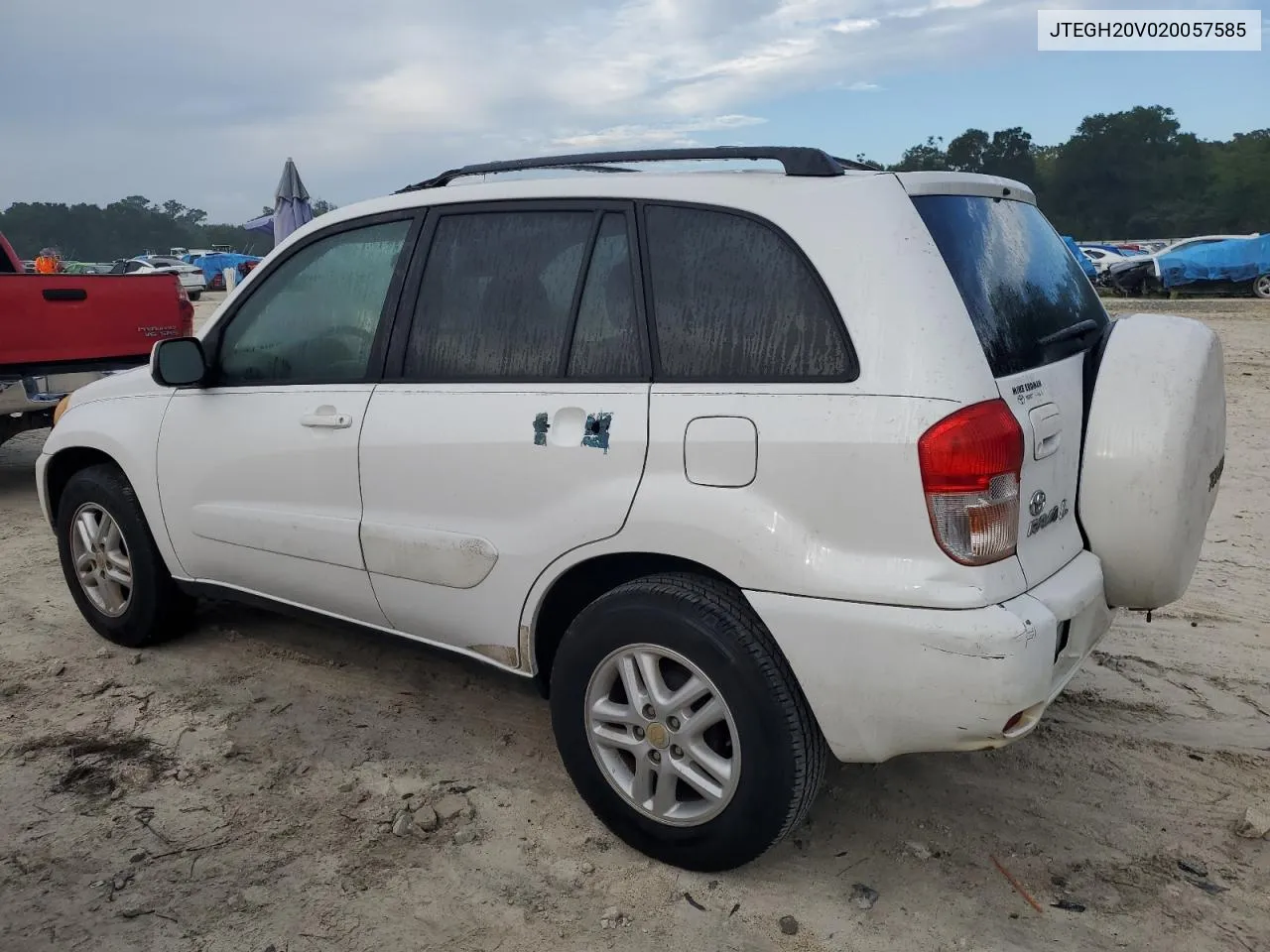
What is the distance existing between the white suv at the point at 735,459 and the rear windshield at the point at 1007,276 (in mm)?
13

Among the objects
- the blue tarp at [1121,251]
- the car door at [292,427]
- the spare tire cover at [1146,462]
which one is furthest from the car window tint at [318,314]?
the blue tarp at [1121,251]

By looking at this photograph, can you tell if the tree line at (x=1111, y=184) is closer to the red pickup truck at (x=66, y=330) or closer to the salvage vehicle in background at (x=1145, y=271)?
the salvage vehicle in background at (x=1145, y=271)

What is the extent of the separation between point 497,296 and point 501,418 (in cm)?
41

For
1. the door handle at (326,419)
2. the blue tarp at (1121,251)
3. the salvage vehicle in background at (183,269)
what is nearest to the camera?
the door handle at (326,419)

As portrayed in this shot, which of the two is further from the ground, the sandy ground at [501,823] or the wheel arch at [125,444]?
the wheel arch at [125,444]

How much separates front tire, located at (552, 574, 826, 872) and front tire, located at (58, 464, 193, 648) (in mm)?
2124

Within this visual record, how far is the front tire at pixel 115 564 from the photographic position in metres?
4.05

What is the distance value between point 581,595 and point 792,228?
121cm

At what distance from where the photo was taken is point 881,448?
2291 millimetres

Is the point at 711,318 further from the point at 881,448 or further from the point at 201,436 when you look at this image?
the point at 201,436

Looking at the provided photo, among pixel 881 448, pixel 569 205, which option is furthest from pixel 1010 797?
pixel 569 205

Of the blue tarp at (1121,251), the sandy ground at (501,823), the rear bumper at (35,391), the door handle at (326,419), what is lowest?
the sandy ground at (501,823)

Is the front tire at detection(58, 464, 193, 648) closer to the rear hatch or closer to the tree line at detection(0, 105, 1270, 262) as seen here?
the rear hatch

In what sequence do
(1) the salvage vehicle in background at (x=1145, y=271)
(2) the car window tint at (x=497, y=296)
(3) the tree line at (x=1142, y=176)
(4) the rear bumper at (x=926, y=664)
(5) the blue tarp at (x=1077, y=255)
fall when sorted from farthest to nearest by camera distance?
1. (3) the tree line at (x=1142, y=176)
2. (1) the salvage vehicle in background at (x=1145, y=271)
3. (5) the blue tarp at (x=1077, y=255)
4. (2) the car window tint at (x=497, y=296)
5. (4) the rear bumper at (x=926, y=664)
